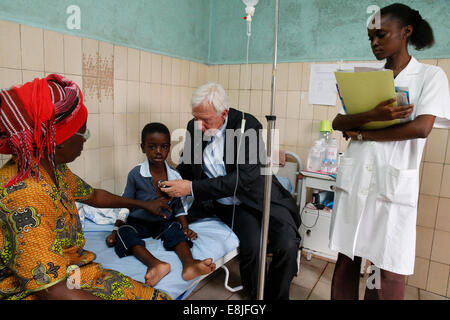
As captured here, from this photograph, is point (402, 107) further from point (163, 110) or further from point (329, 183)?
point (163, 110)

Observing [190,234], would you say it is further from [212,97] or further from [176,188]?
[212,97]

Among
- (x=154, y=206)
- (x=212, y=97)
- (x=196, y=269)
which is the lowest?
(x=196, y=269)

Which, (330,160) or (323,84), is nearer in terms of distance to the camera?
(330,160)

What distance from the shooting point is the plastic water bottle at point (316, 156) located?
7.71 feet

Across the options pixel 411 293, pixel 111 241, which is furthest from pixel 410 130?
pixel 411 293

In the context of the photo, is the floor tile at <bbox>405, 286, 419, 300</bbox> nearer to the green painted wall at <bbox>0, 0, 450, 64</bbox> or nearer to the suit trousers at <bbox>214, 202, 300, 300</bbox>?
the suit trousers at <bbox>214, 202, 300, 300</bbox>

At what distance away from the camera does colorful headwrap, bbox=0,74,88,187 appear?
2.71 ft

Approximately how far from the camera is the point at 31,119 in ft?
2.74

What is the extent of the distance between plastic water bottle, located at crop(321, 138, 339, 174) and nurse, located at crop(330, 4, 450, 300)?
3.04 ft

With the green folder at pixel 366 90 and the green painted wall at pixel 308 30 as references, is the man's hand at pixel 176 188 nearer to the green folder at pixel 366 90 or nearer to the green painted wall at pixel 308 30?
Answer: the green folder at pixel 366 90

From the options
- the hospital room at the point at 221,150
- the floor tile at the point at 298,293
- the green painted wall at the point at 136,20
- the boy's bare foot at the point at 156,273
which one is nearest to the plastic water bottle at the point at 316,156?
the hospital room at the point at 221,150

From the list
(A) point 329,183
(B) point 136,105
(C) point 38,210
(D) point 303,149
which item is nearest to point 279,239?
(A) point 329,183

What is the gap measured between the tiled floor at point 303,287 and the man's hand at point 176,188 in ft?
2.41

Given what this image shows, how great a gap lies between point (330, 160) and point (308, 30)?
3.47 feet
